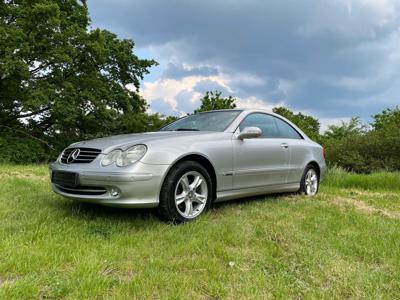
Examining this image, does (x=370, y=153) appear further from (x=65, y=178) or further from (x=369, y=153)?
(x=65, y=178)

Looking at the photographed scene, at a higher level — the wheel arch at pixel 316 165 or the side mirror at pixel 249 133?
the side mirror at pixel 249 133

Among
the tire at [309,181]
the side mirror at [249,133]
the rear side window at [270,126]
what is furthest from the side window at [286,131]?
the side mirror at [249,133]

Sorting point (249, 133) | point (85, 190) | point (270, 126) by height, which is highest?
point (270, 126)

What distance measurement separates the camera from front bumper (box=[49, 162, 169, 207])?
395 centimetres

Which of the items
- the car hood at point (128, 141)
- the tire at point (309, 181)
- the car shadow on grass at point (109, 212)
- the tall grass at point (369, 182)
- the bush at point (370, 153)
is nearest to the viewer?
the car hood at point (128, 141)

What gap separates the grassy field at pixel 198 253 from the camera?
8.87ft

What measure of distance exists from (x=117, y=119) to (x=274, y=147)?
62.6 feet

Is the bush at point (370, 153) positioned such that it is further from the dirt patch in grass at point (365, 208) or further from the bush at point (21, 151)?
the bush at point (21, 151)

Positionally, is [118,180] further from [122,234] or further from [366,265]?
[366,265]

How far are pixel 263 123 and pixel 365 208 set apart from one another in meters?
1.87

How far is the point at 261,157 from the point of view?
17.6 ft

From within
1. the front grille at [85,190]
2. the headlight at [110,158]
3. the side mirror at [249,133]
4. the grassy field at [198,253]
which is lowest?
the grassy field at [198,253]

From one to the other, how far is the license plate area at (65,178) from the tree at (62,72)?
49.6 ft

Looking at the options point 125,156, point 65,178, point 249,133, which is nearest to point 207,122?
point 249,133
